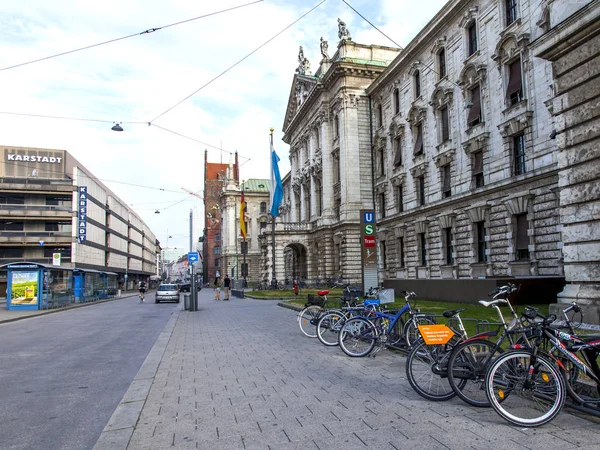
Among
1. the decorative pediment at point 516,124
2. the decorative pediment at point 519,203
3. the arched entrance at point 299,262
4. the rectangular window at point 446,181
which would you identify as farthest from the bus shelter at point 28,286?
the arched entrance at point 299,262

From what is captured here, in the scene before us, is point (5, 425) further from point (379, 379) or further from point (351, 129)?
point (351, 129)

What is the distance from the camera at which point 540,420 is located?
4.81 meters

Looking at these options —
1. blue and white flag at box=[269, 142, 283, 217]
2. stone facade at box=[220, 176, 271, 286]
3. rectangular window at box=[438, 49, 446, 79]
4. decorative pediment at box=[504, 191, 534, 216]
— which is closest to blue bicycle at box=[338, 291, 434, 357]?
decorative pediment at box=[504, 191, 534, 216]

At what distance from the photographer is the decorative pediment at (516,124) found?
22.5 m

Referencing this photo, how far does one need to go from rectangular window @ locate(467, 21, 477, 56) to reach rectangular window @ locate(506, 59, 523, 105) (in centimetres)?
410

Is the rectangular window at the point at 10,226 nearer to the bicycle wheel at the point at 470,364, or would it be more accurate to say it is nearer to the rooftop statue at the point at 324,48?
the rooftop statue at the point at 324,48

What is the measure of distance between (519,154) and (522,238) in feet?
13.5

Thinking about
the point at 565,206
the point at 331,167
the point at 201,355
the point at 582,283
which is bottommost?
the point at 201,355

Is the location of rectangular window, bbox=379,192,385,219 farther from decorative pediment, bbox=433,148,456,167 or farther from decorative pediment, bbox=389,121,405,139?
decorative pediment, bbox=433,148,456,167

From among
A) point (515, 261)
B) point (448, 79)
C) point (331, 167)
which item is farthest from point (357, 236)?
point (515, 261)

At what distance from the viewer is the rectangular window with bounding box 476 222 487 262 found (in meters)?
26.7

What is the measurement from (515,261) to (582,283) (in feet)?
48.0

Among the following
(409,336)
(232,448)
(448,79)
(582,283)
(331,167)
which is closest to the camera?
(232,448)

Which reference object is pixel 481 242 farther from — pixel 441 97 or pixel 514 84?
pixel 441 97
